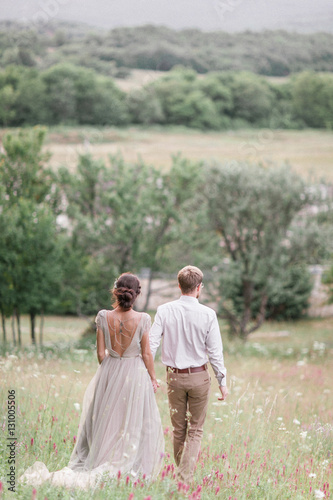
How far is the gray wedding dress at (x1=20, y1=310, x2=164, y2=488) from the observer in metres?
4.17

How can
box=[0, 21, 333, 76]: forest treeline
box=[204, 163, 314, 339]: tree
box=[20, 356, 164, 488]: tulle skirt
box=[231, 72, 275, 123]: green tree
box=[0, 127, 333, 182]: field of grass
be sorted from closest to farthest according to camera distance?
box=[20, 356, 164, 488]: tulle skirt
box=[204, 163, 314, 339]: tree
box=[0, 127, 333, 182]: field of grass
box=[231, 72, 275, 123]: green tree
box=[0, 21, 333, 76]: forest treeline

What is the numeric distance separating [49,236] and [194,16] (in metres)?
84.0

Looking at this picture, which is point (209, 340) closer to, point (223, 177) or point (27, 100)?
point (223, 177)

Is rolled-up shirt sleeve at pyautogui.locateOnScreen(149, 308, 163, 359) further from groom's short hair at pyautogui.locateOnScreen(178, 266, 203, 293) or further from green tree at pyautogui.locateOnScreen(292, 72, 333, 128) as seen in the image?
green tree at pyautogui.locateOnScreen(292, 72, 333, 128)

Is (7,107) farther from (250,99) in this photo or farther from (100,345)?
(100,345)

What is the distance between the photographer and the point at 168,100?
195 ft

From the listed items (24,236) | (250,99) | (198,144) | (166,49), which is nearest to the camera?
(24,236)

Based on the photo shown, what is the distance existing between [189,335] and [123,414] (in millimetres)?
808

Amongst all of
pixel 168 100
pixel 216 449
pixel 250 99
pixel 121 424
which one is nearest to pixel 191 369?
pixel 121 424

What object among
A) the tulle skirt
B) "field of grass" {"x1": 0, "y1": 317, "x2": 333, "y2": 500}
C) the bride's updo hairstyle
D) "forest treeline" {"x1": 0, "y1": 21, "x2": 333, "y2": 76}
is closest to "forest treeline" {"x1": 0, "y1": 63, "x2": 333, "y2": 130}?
"forest treeline" {"x1": 0, "y1": 21, "x2": 333, "y2": 76}

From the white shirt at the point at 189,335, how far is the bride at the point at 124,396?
17 centimetres

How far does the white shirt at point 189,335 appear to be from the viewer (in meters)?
4.30

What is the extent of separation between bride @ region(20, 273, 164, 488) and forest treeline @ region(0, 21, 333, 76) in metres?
64.2

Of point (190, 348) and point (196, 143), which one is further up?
point (196, 143)
